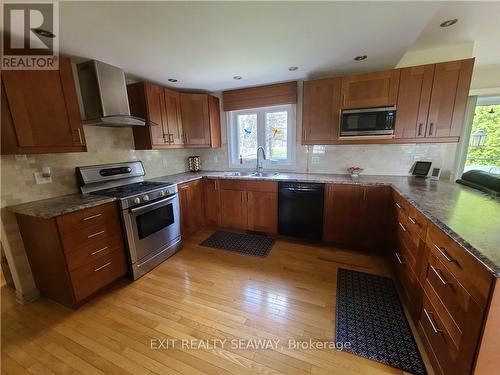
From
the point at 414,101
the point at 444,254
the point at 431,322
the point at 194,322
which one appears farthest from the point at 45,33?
the point at 414,101

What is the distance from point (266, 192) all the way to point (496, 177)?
7.46ft

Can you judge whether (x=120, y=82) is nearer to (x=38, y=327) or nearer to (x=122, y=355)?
(x=38, y=327)

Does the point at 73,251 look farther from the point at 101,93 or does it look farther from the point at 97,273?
the point at 101,93

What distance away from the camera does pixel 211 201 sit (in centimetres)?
337

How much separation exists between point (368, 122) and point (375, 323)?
211cm

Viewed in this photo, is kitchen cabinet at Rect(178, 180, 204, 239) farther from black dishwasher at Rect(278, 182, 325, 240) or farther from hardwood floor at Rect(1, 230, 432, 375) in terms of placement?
Result: black dishwasher at Rect(278, 182, 325, 240)

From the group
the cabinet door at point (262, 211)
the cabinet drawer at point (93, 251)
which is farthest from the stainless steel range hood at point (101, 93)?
the cabinet door at point (262, 211)

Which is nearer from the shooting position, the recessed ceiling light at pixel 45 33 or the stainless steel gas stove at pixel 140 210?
the recessed ceiling light at pixel 45 33

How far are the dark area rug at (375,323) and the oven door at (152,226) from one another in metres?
2.04

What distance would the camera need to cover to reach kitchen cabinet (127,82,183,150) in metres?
2.69

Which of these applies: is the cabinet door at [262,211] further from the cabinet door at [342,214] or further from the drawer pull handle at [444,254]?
the drawer pull handle at [444,254]

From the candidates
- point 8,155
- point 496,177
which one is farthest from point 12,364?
point 496,177

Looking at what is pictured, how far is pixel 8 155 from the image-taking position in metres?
1.77

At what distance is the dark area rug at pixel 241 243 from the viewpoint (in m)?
2.76
